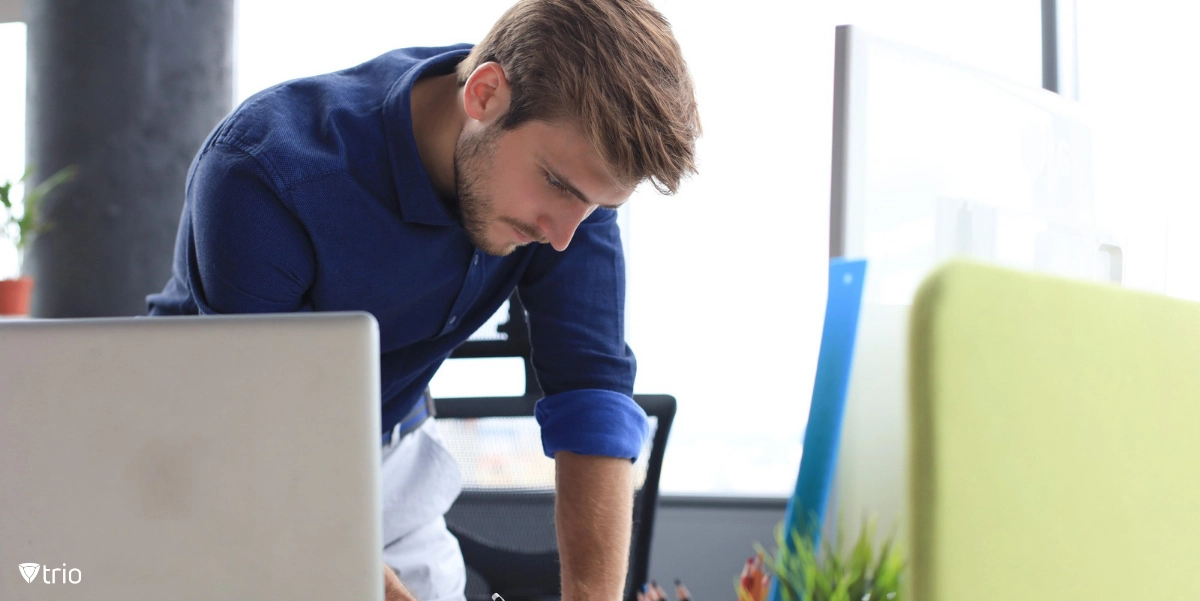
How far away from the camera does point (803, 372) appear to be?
274cm

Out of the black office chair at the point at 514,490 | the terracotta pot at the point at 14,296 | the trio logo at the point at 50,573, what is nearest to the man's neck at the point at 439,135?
the black office chair at the point at 514,490

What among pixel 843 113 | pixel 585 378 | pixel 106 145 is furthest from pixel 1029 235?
pixel 106 145

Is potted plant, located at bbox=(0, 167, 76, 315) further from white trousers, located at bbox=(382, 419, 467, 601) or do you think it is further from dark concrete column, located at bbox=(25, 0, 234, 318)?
white trousers, located at bbox=(382, 419, 467, 601)

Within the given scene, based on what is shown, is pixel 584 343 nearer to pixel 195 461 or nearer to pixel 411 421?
pixel 411 421

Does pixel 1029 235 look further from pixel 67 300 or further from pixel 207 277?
pixel 67 300

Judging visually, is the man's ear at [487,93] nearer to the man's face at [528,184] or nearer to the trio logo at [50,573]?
the man's face at [528,184]

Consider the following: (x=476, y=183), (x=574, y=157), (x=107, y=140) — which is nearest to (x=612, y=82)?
(x=574, y=157)

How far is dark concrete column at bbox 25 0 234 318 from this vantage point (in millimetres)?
2537

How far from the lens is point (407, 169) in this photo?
1172mm

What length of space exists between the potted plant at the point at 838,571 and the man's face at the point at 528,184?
0.49 m

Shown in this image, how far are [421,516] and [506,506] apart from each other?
21 cm

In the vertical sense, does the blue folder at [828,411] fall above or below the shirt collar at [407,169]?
below

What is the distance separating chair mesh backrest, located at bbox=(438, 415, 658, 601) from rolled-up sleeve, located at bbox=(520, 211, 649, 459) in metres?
0.27

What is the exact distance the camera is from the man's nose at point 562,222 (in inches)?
44.5
